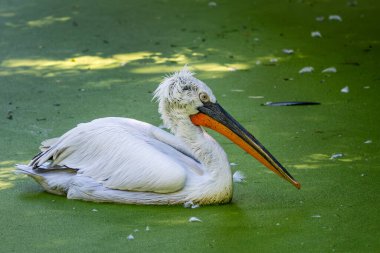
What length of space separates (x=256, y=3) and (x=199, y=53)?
2.32 m

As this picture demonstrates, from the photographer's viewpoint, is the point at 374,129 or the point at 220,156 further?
the point at 374,129

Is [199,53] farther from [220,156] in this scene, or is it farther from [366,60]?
[220,156]

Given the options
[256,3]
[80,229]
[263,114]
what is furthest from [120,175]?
[256,3]

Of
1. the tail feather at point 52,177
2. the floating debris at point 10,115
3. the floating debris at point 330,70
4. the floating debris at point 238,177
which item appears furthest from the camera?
the floating debris at point 330,70

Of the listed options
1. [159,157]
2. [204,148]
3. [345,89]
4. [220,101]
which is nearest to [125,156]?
[159,157]

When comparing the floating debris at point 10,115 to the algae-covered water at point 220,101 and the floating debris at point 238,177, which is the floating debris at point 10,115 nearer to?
the algae-covered water at point 220,101

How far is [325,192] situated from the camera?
5.00 metres

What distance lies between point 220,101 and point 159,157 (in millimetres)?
2240

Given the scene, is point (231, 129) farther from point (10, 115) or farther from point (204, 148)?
point (10, 115)

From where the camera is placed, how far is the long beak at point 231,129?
4.94m

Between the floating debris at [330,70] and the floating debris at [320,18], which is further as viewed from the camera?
the floating debris at [320,18]

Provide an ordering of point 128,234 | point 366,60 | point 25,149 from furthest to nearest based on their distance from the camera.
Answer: point 366,60, point 25,149, point 128,234

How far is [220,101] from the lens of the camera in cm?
701

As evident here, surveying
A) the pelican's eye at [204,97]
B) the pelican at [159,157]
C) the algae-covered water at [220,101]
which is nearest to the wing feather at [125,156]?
the pelican at [159,157]
